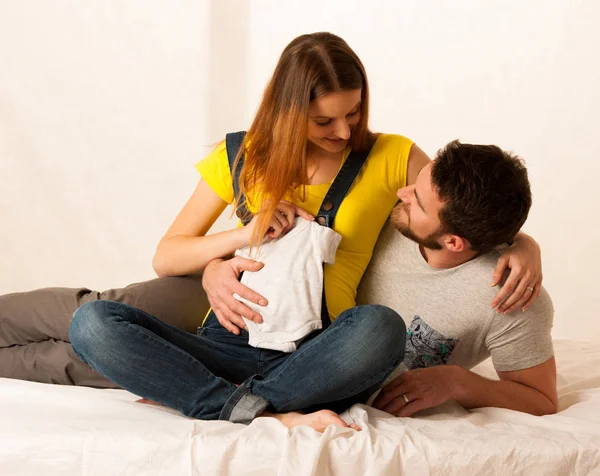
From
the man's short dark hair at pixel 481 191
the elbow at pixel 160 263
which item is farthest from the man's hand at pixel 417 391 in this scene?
the elbow at pixel 160 263

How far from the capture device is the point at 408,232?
6.68 feet

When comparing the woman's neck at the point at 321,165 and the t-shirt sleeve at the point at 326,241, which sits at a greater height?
the woman's neck at the point at 321,165

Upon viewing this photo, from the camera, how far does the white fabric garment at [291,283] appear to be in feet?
6.39

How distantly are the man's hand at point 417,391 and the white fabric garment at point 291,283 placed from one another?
0.24 metres

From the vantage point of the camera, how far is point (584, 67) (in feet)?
12.1

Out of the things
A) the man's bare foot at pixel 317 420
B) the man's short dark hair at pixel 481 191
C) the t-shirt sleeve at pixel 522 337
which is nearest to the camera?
the man's bare foot at pixel 317 420

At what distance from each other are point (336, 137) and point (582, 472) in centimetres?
95

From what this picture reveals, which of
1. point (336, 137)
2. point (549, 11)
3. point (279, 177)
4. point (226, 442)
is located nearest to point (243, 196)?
point (279, 177)

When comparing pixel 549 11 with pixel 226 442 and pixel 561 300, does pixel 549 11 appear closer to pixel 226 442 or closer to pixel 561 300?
pixel 561 300

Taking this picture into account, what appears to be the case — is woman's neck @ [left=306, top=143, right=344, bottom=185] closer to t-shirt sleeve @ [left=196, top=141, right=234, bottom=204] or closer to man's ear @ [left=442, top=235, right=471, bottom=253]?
t-shirt sleeve @ [left=196, top=141, right=234, bottom=204]

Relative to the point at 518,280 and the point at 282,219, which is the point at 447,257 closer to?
the point at 518,280

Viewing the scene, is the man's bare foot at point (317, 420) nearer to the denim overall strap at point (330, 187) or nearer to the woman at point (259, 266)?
the woman at point (259, 266)

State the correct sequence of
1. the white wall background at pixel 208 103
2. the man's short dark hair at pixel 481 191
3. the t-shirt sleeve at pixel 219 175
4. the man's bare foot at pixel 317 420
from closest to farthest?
the man's bare foot at pixel 317 420 → the man's short dark hair at pixel 481 191 → the t-shirt sleeve at pixel 219 175 → the white wall background at pixel 208 103

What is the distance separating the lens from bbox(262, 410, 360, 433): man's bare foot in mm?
1771
